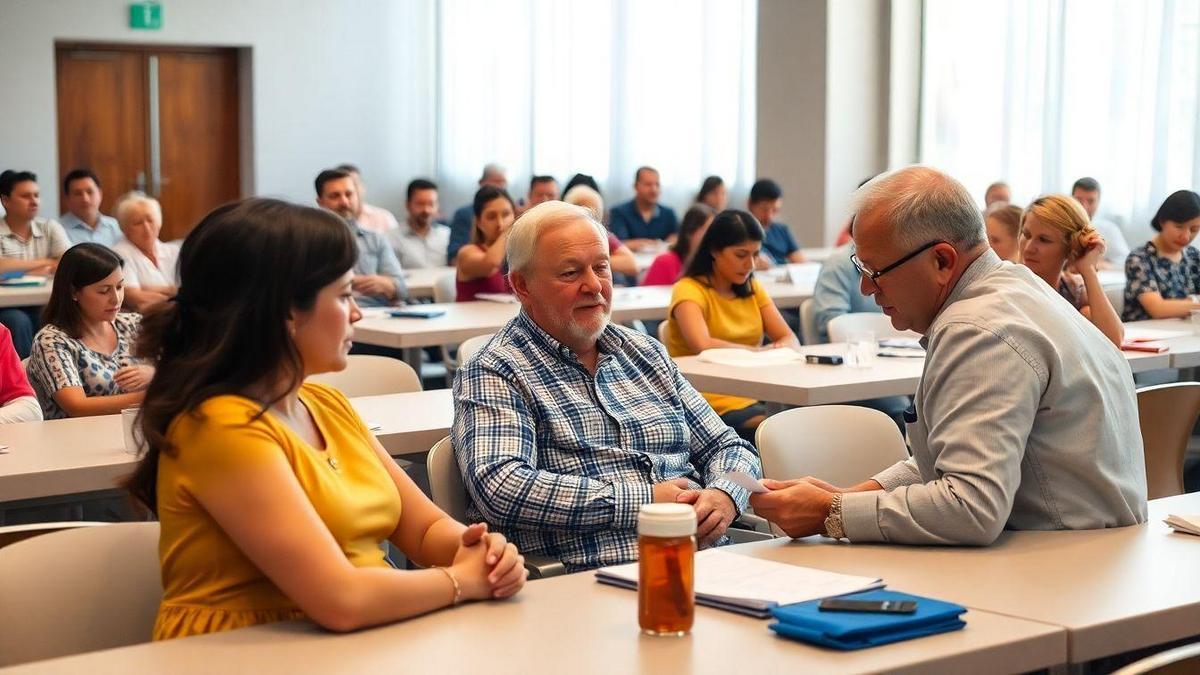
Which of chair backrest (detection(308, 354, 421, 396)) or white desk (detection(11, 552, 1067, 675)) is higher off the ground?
white desk (detection(11, 552, 1067, 675))

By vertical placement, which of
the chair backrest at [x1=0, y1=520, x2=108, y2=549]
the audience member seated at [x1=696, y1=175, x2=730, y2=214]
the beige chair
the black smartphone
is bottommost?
the chair backrest at [x1=0, y1=520, x2=108, y2=549]

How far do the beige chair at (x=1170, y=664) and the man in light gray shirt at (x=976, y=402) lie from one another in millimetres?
610

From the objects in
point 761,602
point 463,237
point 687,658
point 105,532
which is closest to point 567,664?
point 687,658

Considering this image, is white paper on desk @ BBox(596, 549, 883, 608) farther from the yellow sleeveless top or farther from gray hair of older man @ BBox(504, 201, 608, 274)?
gray hair of older man @ BBox(504, 201, 608, 274)

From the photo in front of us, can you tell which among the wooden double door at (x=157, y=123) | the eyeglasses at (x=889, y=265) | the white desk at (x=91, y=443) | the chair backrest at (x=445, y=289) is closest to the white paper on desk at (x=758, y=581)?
the eyeglasses at (x=889, y=265)

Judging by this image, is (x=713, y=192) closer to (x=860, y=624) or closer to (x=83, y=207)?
(x=83, y=207)

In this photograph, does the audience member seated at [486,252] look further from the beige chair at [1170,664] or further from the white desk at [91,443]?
the beige chair at [1170,664]

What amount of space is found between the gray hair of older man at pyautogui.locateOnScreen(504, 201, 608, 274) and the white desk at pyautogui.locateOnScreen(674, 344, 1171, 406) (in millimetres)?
1277

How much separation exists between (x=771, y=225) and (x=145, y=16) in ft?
19.3

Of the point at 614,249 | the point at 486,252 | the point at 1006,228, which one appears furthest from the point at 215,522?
the point at 614,249

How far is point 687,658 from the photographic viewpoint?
5.68 ft

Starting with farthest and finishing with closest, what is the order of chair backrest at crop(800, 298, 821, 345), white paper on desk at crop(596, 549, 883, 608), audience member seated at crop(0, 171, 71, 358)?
audience member seated at crop(0, 171, 71, 358) → chair backrest at crop(800, 298, 821, 345) → white paper on desk at crop(596, 549, 883, 608)

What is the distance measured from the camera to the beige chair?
1.54 m

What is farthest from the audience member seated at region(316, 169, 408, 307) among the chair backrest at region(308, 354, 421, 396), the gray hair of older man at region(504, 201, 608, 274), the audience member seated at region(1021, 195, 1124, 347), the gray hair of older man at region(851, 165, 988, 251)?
the gray hair of older man at region(851, 165, 988, 251)
